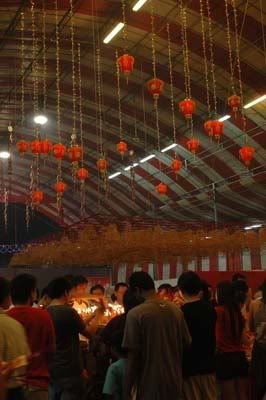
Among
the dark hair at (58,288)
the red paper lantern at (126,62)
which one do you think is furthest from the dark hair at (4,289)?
the red paper lantern at (126,62)

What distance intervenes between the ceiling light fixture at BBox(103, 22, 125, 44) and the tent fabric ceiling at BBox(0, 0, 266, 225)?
0.90 feet

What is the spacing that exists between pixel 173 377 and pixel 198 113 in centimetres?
1472

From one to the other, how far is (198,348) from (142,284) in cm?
63

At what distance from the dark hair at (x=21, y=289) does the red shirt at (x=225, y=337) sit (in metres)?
1.72

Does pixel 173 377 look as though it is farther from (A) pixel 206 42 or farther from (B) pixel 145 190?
(B) pixel 145 190

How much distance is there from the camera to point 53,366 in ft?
14.5

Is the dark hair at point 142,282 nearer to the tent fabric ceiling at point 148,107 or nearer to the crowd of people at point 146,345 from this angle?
the crowd of people at point 146,345

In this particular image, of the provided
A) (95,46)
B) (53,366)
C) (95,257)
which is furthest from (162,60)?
(53,366)

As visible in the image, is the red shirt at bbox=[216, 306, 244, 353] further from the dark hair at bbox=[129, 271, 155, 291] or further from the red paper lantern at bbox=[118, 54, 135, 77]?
the red paper lantern at bbox=[118, 54, 135, 77]

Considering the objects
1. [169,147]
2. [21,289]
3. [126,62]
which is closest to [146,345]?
[21,289]

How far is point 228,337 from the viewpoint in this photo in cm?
443

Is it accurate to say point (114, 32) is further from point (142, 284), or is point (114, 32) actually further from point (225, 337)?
point (142, 284)

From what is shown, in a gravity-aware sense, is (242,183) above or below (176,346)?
above

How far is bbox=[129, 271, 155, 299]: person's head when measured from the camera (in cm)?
362
